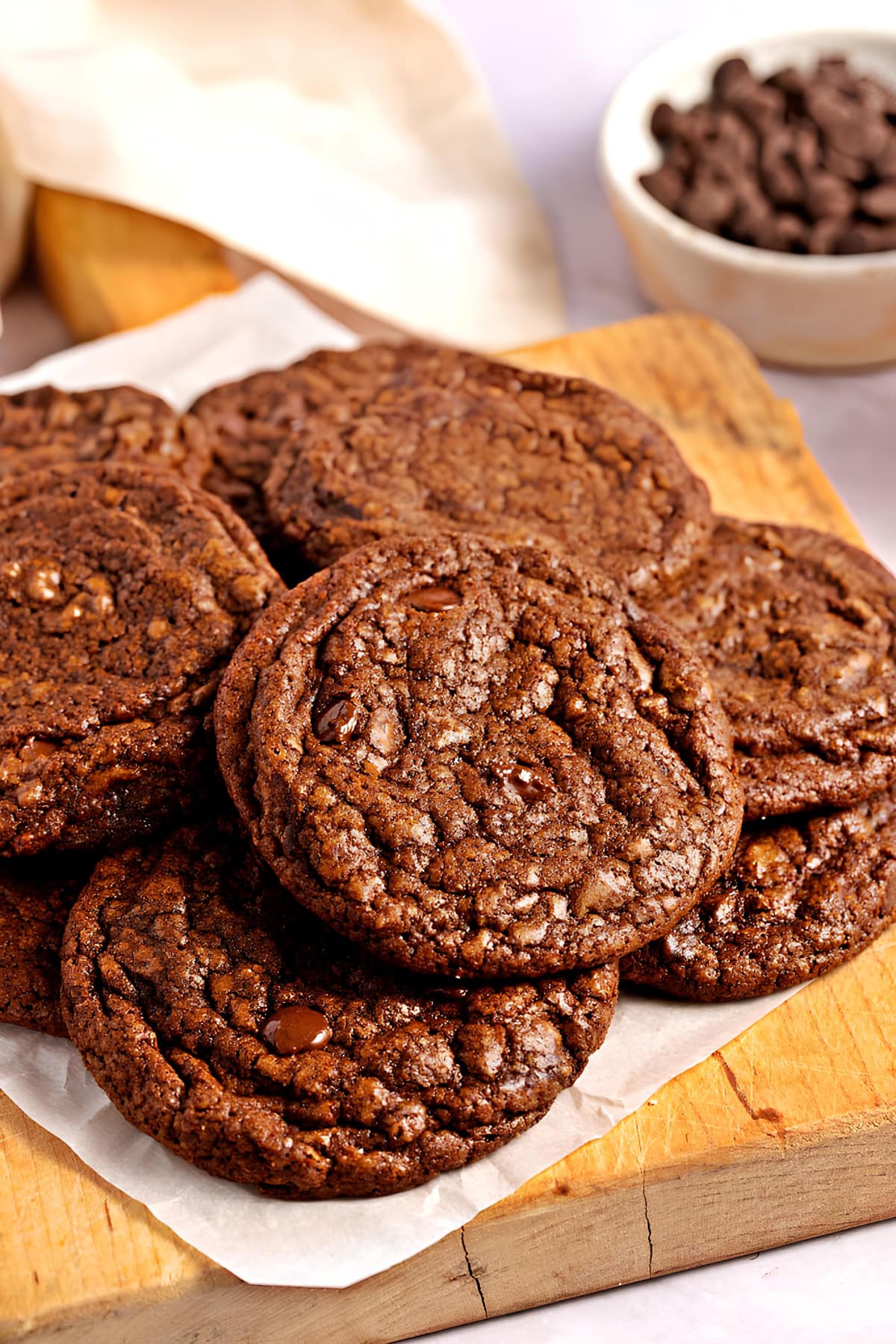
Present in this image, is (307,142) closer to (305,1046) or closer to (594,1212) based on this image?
(305,1046)

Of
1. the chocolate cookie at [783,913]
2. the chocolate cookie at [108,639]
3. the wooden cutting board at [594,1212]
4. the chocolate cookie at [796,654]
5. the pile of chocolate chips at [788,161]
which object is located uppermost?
the chocolate cookie at [108,639]

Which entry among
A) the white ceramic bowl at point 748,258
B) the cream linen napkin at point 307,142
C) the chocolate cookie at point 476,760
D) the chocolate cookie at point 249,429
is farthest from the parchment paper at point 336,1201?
the cream linen napkin at point 307,142

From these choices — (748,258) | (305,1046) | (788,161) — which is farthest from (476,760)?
(788,161)

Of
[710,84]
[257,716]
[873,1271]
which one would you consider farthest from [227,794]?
[710,84]

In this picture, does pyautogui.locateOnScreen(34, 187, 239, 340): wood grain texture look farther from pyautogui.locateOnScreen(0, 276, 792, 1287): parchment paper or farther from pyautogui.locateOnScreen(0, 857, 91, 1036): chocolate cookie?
pyautogui.locateOnScreen(0, 276, 792, 1287): parchment paper

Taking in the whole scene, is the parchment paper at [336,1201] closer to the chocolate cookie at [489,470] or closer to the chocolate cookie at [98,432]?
the chocolate cookie at [489,470]
